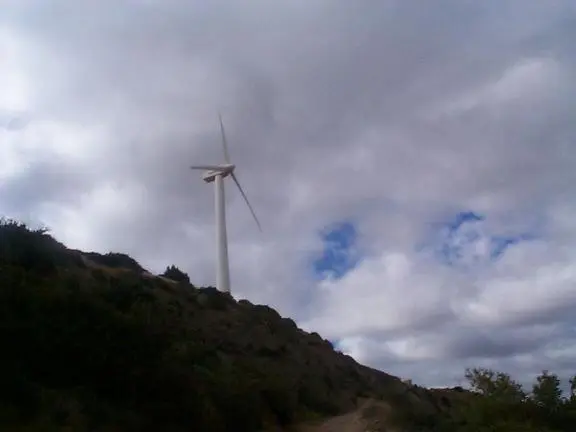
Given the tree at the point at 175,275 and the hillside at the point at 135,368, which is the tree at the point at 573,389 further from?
the tree at the point at 175,275

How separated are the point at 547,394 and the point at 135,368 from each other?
19.3 metres

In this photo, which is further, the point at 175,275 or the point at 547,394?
the point at 175,275

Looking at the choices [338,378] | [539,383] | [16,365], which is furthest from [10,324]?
[338,378]

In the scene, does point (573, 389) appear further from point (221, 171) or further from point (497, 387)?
point (221, 171)

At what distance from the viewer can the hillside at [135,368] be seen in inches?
835

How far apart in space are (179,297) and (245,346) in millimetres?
6474

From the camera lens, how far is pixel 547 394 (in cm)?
3225

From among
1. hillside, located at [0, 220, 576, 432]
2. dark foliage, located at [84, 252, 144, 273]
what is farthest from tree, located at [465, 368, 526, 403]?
dark foliage, located at [84, 252, 144, 273]

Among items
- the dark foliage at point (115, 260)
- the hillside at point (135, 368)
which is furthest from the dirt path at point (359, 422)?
the dark foliage at point (115, 260)

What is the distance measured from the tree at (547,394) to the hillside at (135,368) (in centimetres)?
294

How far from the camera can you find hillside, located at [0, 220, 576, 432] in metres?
21.2

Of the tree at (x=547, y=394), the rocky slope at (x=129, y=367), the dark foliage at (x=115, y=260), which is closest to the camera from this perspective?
the rocky slope at (x=129, y=367)

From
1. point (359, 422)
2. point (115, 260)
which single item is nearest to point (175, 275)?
point (115, 260)

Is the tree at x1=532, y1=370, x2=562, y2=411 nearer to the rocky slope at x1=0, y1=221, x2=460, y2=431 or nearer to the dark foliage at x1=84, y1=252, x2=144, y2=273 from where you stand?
the rocky slope at x1=0, y1=221, x2=460, y2=431
